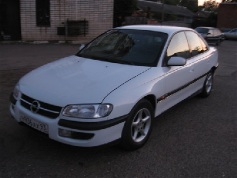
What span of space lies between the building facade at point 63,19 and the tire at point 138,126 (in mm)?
14140

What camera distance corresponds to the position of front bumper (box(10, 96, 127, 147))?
11.1 feet

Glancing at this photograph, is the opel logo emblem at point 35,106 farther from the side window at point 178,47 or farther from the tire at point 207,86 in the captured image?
the tire at point 207,86

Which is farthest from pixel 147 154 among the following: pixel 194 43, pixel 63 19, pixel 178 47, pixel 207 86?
pixel 63 19

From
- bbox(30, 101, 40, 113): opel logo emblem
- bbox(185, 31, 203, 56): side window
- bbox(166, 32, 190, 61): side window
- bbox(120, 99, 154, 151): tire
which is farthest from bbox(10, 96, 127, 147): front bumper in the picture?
bbox(185, 31, 203, 56): side window

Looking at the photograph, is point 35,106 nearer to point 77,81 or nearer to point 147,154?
point 77,81

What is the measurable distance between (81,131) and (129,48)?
187 cm

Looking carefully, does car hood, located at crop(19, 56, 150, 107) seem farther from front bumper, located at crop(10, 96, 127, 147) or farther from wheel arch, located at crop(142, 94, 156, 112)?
wheel arch, located at crop(142, 94, 156, 112)

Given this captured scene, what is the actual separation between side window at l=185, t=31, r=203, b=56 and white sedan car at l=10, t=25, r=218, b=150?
0.14 ft

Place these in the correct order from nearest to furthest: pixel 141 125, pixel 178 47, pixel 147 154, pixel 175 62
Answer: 1. pixel 147 154
2. pixel 141 125
3. pixel 175 62
4. pixel 178 47

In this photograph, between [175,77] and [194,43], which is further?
[194,43]

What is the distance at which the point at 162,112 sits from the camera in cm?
461

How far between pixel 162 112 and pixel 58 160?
170 centimetres

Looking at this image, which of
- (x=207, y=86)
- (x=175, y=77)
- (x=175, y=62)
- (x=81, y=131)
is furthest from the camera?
(x=207, y=86)

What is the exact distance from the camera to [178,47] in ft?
16.7
